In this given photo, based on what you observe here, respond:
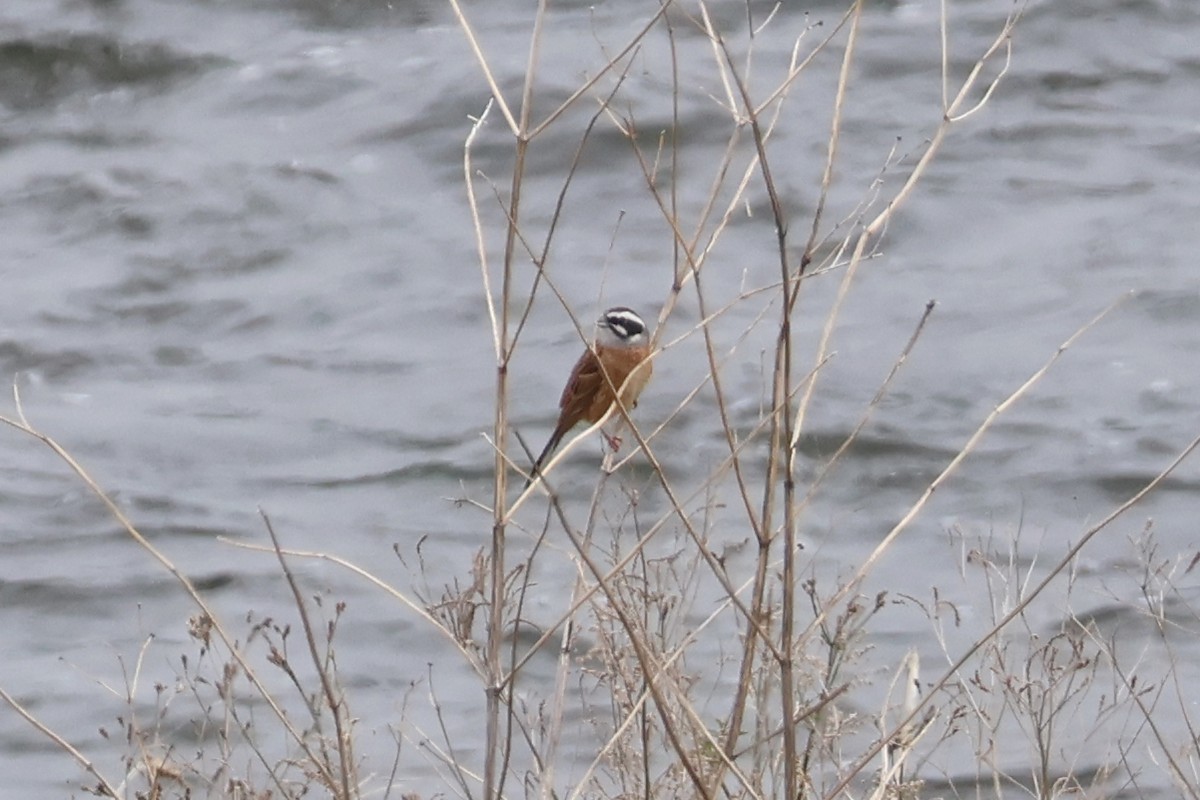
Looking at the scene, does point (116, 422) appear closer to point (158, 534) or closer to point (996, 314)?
point (158, 534)

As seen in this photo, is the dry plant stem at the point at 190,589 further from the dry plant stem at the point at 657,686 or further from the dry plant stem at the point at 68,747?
the dry plant stem at the point at 657,686

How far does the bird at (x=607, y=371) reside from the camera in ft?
22.1

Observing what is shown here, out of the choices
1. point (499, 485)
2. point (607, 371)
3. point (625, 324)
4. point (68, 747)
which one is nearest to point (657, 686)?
point (499, 485)

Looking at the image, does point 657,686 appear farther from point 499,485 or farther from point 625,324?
point 625,324

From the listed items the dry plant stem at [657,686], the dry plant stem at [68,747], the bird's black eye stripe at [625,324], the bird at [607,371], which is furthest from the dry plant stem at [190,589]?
the bird's black eye stripe at [625,324]

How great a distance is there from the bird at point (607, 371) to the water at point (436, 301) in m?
0.99

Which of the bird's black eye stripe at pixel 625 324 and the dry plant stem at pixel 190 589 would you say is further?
the bird's black eye stripe at pixel 625 324

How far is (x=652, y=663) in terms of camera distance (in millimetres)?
3531

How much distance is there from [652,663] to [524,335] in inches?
314

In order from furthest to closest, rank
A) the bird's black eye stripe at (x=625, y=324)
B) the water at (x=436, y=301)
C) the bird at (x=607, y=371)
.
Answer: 1. the water at (x=436, y=301)
2. the bird's black eye stripe at (x=625, y=324)
3. the bird at (x=607, y=371)

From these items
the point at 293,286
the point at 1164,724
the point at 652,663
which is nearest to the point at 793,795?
the point at 652,663

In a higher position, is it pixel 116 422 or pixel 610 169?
pixel 610 169

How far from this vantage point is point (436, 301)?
37.8 feet

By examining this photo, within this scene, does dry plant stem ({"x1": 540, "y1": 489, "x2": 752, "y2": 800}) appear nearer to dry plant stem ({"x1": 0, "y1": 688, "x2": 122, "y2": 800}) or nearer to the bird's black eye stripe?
dry plant stem ({"x1": 0, "y1": 688, "x2": 122, "y2": 800})
